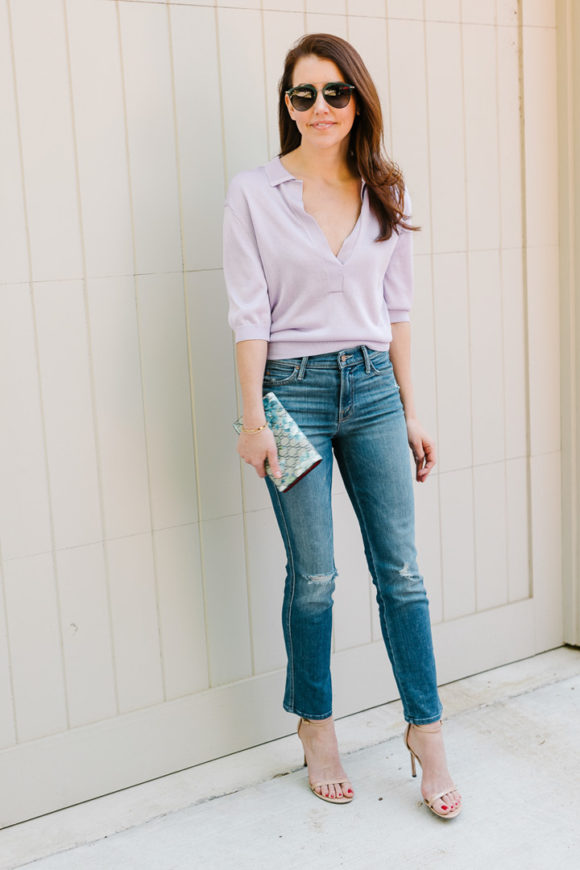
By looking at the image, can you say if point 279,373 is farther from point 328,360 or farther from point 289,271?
point 289,271

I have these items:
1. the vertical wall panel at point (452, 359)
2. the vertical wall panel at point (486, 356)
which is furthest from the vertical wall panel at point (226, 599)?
the vertical wall panel at point (486, 356)

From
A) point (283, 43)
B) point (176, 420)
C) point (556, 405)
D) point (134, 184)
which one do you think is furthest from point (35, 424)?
point (556, 405)

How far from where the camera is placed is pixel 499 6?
9.13 ft

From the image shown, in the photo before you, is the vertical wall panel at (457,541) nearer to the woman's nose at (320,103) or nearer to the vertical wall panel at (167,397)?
the vertical wall panel at (167,397)

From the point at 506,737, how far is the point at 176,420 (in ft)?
3.72

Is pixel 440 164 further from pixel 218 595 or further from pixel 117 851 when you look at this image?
pixel 117 851

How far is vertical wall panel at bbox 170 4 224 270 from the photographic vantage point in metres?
2.28

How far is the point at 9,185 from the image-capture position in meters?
2.10

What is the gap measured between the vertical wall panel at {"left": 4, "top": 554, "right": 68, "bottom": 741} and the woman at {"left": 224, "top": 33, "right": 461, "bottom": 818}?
0.51m

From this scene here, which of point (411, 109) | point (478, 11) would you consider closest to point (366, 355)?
point (411, 109)

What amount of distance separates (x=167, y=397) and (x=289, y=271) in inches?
18.1

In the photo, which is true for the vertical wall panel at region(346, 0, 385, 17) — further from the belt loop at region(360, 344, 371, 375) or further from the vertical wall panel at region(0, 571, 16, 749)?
the vertical wall panel at region(0, 571, 16, 749)

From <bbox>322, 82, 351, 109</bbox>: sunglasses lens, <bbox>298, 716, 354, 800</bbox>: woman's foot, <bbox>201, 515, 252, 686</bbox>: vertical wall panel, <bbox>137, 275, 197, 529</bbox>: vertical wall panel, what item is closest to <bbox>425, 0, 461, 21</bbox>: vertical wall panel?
<bbox>322, 82, 351, 109</bbox>: sunglasses lens

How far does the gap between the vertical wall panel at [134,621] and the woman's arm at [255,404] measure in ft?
1.38
